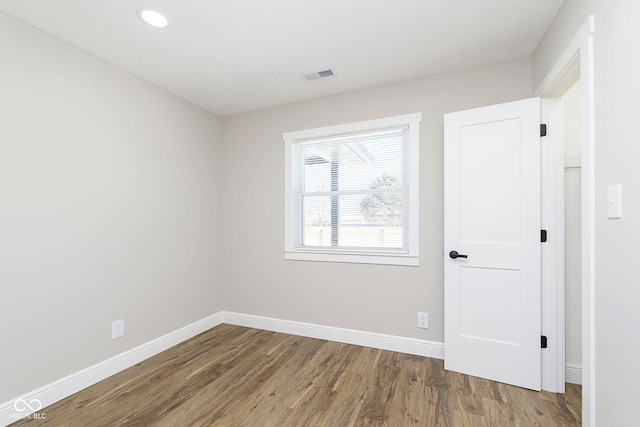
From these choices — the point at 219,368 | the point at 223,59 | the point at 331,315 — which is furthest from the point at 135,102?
the point at 331,315

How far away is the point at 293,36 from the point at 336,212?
1724 mm

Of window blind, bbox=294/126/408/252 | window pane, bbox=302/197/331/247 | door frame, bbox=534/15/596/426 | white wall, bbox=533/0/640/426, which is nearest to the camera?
white wall, bbox=533/0/640/426

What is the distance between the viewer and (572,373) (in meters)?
2.20

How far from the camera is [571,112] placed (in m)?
2.25

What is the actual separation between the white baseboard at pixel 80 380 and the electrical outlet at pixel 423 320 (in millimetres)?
2407

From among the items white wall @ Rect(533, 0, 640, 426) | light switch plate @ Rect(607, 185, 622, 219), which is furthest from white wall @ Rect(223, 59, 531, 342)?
light switch plate @ Rect(607, 185, 622, 219)

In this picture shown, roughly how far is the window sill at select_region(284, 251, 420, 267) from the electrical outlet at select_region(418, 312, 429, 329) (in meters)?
0.46

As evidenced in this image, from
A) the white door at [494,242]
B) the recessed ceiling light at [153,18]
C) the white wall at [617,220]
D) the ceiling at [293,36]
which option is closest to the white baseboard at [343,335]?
the white door at [494,242]

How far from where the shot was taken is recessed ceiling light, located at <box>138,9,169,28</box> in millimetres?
1869

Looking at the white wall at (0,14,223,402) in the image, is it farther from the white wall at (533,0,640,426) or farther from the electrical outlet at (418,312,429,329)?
the white wall at (533,0,640,426)

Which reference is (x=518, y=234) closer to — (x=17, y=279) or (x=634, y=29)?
(x=634, y=29)

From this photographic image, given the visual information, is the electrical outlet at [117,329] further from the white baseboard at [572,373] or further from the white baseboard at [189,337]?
the white baseboard at [572,373]

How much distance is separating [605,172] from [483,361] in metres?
1.66

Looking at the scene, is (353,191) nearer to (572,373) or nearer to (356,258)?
(356,258)
